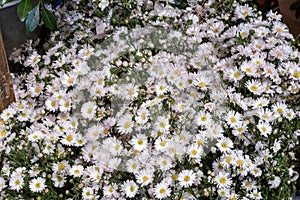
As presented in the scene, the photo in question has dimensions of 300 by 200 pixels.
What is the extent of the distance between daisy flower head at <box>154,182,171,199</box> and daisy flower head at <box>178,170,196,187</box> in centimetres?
3

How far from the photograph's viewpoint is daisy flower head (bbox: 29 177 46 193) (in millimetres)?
1150

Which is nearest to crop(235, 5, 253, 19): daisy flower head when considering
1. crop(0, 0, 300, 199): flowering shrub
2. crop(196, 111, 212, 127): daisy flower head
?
crop(0, 0, 300, 199): flowering shrub

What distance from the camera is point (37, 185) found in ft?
3.79

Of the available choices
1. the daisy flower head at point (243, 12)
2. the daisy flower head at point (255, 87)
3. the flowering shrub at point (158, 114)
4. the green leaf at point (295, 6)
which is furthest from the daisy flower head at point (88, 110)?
the green leaf at point (295, 6)

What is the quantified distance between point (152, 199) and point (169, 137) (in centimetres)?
14

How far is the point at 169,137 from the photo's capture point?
1.17 metres

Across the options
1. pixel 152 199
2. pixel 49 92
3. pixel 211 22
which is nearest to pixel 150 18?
pixel 211 22

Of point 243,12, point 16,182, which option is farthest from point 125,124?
point 243,12

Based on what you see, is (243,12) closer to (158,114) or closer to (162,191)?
(158,114)

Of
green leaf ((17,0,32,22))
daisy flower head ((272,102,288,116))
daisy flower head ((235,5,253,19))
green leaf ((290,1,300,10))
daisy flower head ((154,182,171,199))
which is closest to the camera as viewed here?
daisy flower head ((154,182,171,199))

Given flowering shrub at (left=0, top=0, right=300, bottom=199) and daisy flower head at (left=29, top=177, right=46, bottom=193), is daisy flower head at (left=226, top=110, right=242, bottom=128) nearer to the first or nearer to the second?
flowering shrub at (left=0, top=0, right=300, bottom=199)

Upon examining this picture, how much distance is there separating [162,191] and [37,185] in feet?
0.90

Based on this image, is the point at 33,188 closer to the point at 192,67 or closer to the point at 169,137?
the point at 169,137

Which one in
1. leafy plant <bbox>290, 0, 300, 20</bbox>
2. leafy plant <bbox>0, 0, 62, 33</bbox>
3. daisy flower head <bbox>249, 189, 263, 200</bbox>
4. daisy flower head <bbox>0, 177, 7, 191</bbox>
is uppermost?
leafy plant <bbox>290, 0, 300, 20</bbox>
